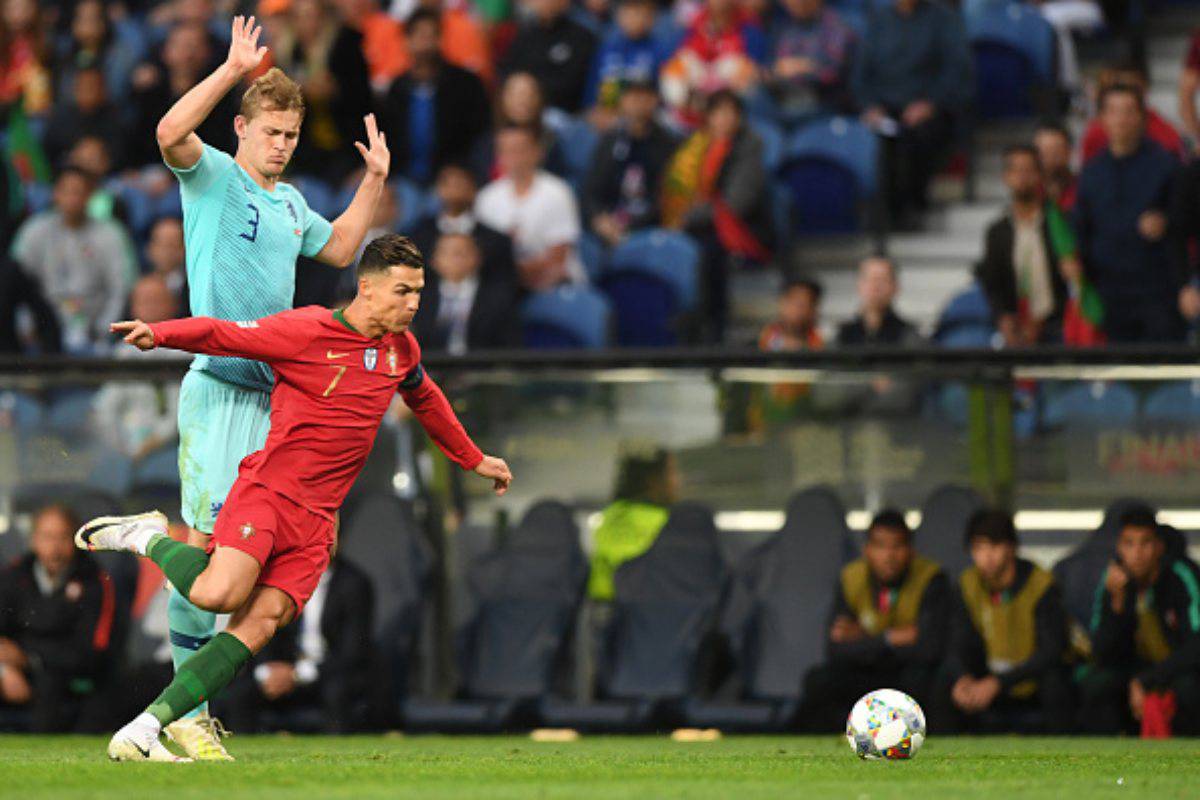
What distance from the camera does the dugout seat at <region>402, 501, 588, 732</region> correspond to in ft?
43.1

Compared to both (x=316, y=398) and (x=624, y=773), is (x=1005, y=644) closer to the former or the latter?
(x=624, y=773)

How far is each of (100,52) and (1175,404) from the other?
419 inches

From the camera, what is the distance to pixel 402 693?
1312cm

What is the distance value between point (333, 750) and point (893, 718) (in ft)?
10.4

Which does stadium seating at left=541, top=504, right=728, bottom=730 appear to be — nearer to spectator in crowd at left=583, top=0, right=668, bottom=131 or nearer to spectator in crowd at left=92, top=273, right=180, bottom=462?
spectator in crowd at left=92, top=273, right=180, bottom=462

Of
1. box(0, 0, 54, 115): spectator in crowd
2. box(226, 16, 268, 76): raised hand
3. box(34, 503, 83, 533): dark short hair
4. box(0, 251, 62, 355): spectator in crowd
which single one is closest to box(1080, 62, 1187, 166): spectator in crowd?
box(34, 503, 83, 533): dark short hair

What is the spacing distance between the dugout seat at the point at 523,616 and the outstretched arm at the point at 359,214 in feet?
14.5

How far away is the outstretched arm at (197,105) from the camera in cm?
803

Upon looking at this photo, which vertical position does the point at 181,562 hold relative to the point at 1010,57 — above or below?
below

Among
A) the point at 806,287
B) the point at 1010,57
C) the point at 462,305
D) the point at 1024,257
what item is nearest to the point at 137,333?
the point at 462,305

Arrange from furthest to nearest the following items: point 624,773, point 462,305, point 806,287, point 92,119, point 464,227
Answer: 1. point 92,119
2. point 464,227
3. point 462,305
4. point 806,287
5. point 624,773

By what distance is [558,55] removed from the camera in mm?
17391

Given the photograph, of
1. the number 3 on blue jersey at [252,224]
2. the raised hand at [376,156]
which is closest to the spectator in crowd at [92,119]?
the raised hand at [376,156]

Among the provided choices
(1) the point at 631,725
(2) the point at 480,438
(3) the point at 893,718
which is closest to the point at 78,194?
(2) the point at 480,438
